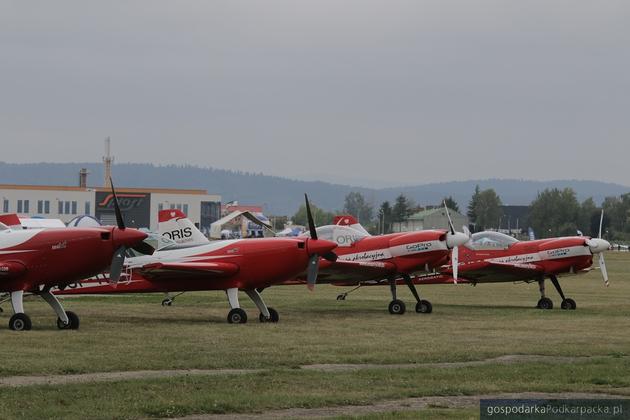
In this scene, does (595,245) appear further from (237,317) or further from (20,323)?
(20,323)

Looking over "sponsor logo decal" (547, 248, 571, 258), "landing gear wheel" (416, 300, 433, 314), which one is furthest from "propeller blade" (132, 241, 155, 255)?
"sponsor logo decal" (547, 248, 571, 258)

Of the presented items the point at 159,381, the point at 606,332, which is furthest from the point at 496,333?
the point at 159,381

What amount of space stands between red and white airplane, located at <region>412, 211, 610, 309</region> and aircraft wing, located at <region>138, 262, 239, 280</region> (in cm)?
839

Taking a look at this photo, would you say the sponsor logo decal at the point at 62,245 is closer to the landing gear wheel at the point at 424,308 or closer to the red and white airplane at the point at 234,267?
the red and white airplane at the point at 234,267

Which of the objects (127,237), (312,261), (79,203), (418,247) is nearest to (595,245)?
(418,247)

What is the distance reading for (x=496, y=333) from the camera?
22.6 m

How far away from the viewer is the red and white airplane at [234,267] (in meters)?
24.9

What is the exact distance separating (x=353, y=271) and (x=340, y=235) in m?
1.39

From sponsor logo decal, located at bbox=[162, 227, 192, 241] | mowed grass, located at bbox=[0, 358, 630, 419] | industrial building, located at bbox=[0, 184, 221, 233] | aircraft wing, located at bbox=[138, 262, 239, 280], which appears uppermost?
industrial building, located at bbox=[0, 184, 221, 233]

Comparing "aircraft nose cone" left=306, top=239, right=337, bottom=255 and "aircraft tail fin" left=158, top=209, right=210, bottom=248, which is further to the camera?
"aircraft tail fin" left=158, top=209, right=210, bottom=248

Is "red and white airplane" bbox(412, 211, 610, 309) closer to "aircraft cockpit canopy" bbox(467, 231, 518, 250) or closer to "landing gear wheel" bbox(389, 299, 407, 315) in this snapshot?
"aircraft cockpit canopy" bbox(467, 231, 518, 250)

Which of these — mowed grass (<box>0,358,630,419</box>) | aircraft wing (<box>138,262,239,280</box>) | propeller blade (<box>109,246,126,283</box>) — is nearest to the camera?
mowed grass (<box>0,358,630,419</box>)

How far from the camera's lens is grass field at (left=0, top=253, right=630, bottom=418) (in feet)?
43.5

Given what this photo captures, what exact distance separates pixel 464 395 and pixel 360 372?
6.63 ft
